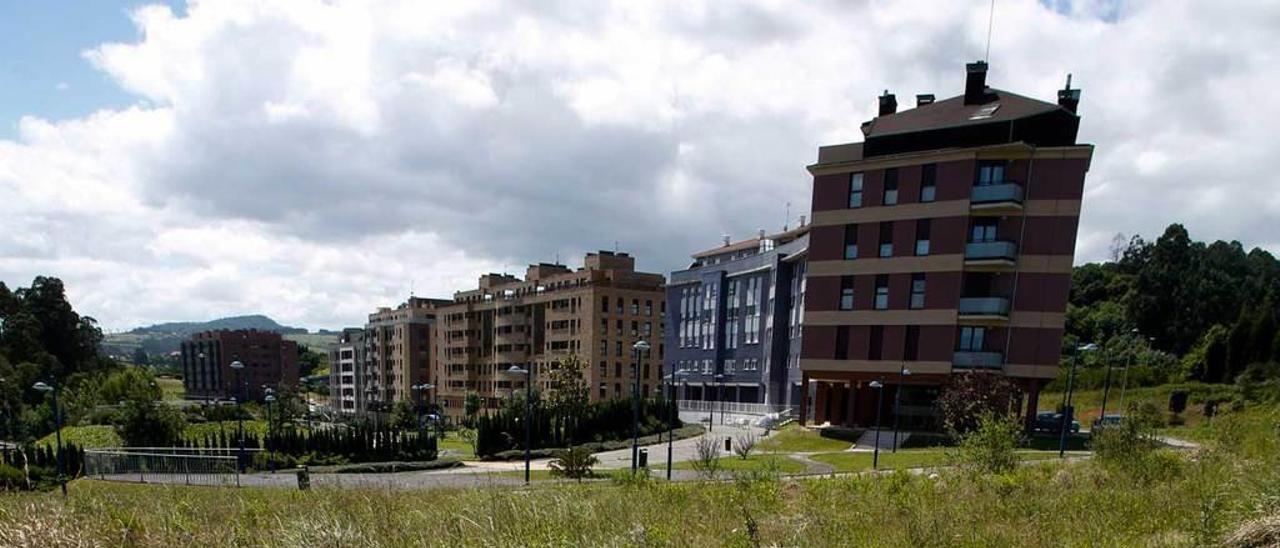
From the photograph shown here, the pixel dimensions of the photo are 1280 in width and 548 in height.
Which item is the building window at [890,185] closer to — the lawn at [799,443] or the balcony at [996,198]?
the balcony at [996,198]

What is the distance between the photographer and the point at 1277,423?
14875mm

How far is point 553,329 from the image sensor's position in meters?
68.6

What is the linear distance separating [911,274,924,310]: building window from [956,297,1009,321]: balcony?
185cm

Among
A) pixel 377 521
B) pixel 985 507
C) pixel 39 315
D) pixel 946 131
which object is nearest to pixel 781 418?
pixel 946 131

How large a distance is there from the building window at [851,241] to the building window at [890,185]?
7.58 feet

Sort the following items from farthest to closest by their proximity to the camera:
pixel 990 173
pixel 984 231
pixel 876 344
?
pixel 876 344
pixel 984 231
pixel 990 173

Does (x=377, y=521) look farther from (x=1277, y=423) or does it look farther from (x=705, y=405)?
(x=705, y=405)

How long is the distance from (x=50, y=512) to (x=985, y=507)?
1432 cm

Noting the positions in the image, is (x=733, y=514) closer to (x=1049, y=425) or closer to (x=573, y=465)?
(x=573, y=465)

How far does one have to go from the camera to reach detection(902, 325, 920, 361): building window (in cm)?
3356

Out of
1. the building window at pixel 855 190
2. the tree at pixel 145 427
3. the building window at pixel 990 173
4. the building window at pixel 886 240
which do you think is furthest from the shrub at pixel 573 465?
the tree at pixel 145 427

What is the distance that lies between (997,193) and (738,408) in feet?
77.1

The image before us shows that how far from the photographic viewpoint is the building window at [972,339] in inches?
1296

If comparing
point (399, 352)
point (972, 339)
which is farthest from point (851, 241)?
point (399, 352)
